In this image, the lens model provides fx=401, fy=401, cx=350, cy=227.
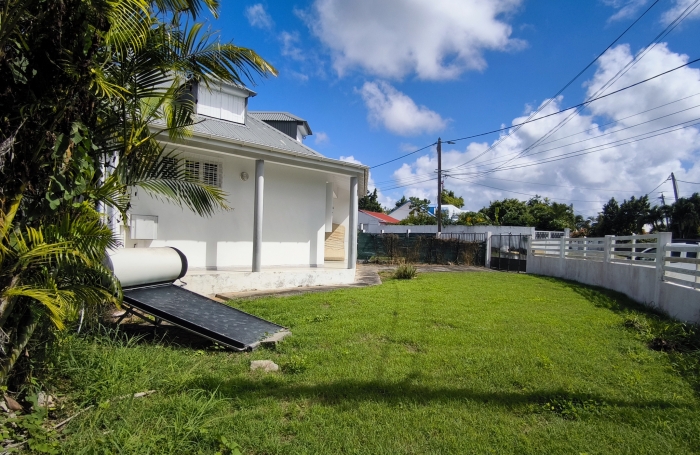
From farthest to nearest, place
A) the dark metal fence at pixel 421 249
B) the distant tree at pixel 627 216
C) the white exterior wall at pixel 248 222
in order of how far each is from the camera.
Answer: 1. the distant tree at pixel 627 216
2. the dark metal fence at pixel 421 249
3. the white exterior wall at pixel 248 222

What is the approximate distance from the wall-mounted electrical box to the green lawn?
4.48m

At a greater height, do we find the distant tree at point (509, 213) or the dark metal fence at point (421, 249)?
the distant tree at point (509, 213)

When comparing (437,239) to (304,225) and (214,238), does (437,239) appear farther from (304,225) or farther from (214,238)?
(214,238)

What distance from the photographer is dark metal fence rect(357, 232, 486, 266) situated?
2073 cm

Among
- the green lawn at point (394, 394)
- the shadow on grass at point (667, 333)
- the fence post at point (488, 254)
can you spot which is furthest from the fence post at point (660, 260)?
the fence post at point (488, 254)

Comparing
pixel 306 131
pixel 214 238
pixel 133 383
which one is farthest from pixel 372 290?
pixel 306 131

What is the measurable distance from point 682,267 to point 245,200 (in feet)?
31.2

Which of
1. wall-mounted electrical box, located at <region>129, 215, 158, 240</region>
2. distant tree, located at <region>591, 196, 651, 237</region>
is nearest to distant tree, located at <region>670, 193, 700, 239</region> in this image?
distant tree, located at <region>591, 196, 651, 237</region>

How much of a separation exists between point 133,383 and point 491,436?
303 cm

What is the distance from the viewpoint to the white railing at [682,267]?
21.1ft

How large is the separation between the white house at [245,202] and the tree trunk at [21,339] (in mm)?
5677

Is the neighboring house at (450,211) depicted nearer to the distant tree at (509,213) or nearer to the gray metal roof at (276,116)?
the distant tree at (509,213)

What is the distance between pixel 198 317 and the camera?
5.03 metres

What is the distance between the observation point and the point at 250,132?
1151 centimetres
